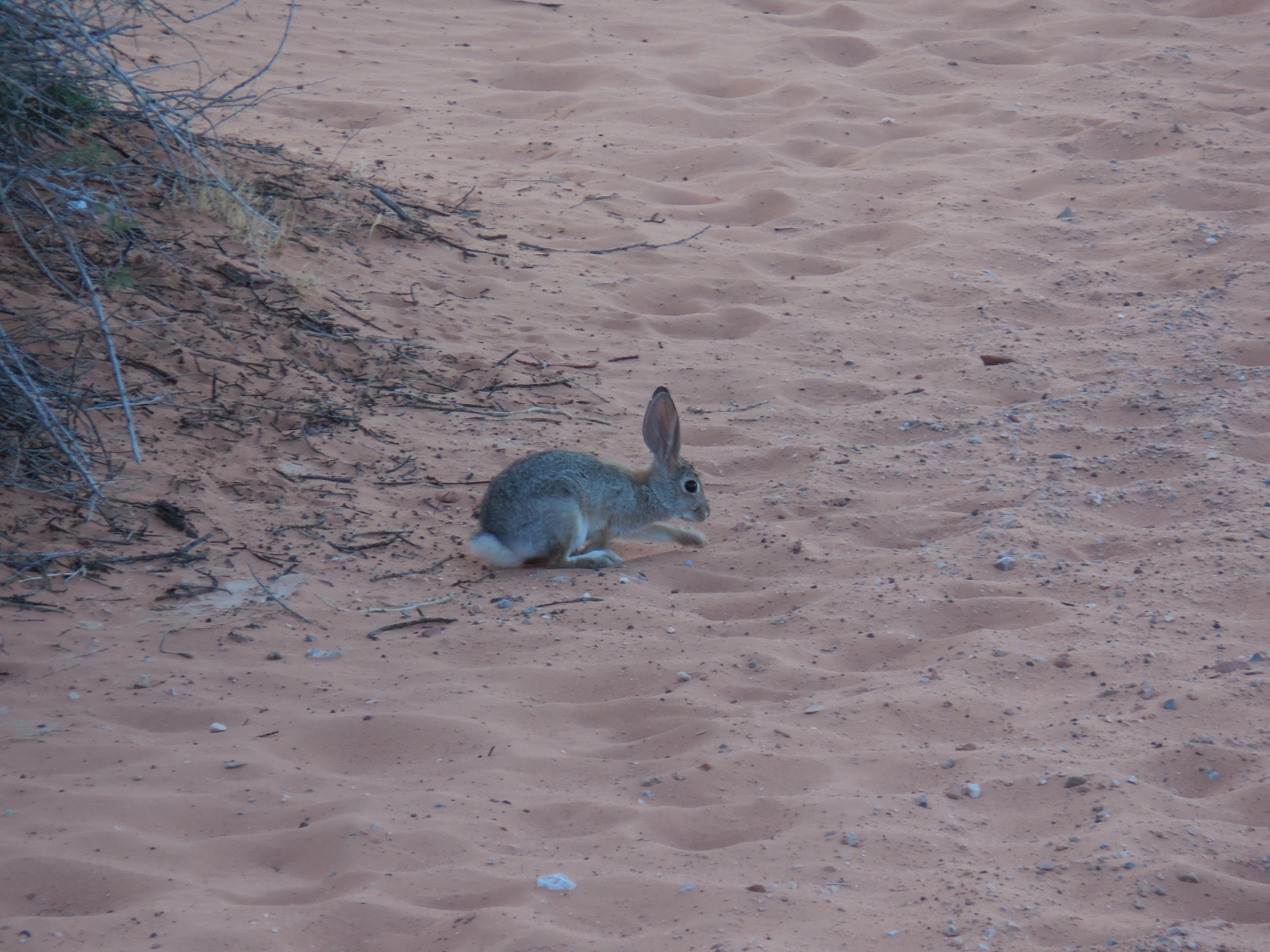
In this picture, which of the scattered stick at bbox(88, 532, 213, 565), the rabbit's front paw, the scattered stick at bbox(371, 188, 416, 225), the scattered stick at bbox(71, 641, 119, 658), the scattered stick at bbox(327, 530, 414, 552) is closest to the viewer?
the scattered stick at bbox(71, 641, 119, 658)

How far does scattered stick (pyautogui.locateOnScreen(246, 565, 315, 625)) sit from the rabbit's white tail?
2.65ft

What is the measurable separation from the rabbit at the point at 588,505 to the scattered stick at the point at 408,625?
0.55 m

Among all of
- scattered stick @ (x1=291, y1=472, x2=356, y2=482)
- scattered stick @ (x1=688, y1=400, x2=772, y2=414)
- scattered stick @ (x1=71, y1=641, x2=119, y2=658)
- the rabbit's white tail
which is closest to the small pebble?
scattered stick @ (x1=71, y1=641, x2=119, y2=658)

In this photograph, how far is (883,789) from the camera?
321cm

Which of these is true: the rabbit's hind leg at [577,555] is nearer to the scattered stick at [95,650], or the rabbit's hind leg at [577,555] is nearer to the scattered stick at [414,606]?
the scattered stick at [414,606]

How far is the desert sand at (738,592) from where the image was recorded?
111 inches

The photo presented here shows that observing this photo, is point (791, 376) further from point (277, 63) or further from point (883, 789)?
point (277, 63)

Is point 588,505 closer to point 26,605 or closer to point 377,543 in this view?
point 377,543

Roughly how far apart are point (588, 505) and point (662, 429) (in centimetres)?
54

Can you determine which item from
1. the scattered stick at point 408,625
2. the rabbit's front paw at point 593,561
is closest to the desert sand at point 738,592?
the scattered stick at point 408,625

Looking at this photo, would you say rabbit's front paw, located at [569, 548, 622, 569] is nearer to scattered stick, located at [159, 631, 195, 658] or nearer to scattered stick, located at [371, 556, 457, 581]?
scattered stick, located at [371, 556, 457, 581]

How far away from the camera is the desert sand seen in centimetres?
282

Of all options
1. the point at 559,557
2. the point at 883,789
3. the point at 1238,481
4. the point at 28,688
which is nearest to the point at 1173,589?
the point at 1238,481

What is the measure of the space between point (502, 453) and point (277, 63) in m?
6.71
